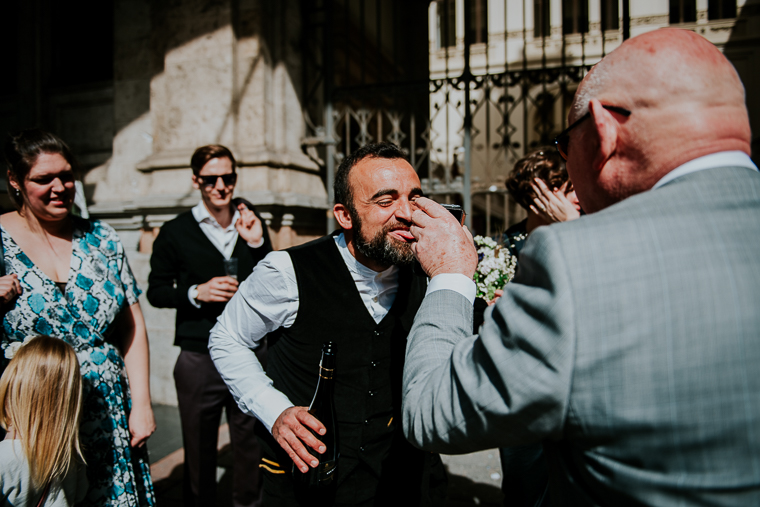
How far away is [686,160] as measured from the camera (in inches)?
35.7

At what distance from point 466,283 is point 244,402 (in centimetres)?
111

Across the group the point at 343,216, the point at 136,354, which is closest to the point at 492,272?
the point at 343,216

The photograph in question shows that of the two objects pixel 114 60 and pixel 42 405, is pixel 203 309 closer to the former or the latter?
pixel 42 405

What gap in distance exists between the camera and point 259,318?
1977 millimetres

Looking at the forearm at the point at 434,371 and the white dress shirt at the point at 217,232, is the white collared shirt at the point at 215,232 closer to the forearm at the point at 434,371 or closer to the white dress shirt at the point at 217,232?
the white dress shirt at the point at 217,232

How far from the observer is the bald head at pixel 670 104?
2.94 feet

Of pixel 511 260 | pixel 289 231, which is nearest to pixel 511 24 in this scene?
pixel 289 231

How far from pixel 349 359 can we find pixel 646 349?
128cm

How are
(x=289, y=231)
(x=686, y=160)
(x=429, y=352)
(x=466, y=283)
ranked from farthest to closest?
(x=289, y=231) → (x=466, y=283) → (x=429, y=352) → (x=686, y=160)

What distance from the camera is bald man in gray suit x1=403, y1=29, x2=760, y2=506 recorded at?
779 millimetres

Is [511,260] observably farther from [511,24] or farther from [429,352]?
[511,24]

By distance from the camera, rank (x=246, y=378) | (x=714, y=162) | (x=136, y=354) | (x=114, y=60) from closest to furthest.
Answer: (x=714, y=162) < (x=246, y=378) < (x=136, y=354) < (x=114, y=60)

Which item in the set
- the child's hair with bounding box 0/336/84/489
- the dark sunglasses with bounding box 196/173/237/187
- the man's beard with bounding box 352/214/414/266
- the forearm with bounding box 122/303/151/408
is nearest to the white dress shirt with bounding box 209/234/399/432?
the man's beard with bounding box 352/214/414/266

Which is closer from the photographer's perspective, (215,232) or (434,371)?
(434,371)
